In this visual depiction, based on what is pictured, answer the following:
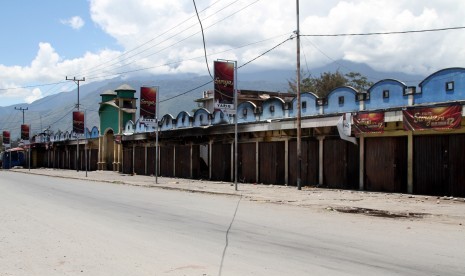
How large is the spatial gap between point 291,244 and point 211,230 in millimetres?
2500

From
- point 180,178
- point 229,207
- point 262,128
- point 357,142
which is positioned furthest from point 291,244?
point 180,178

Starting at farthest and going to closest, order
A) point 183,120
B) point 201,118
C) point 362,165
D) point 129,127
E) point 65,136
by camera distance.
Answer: point 65,136, point 129,127, point 183,120, point 201,118, point 362,165

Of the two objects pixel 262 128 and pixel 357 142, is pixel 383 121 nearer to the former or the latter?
pixel 357 142

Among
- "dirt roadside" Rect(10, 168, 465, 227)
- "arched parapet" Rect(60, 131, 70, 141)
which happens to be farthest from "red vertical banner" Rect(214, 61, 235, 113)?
"arched parapet" Rect(60, 131, 70, 141)

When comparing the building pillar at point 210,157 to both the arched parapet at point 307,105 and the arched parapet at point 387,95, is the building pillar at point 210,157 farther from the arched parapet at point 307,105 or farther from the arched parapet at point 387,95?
the arched parapet at point 387,95

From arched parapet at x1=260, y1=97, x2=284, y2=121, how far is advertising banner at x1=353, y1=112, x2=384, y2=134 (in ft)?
19.9

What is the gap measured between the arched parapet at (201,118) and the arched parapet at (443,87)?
18331 millimetres

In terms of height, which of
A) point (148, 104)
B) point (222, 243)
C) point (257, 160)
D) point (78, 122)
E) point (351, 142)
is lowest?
point (222, 243)

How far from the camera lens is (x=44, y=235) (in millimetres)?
10758

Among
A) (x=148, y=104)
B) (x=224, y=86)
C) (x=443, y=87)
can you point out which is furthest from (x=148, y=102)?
(x=443, y=87)

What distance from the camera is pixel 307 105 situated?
2627 centimetres

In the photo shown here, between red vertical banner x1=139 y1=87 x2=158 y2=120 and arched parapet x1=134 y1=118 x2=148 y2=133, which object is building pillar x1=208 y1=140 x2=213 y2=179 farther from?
arched parapet x1=134 y1=118 x2=148 y2=133

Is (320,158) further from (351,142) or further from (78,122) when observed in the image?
(78,122)

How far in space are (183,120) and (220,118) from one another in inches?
251
